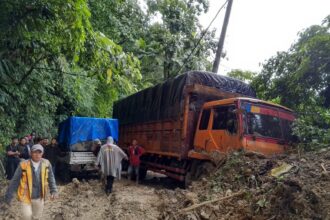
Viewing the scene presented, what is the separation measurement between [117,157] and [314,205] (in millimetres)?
5478

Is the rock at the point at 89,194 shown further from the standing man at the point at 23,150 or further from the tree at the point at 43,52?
the standing man at the point at 23,150

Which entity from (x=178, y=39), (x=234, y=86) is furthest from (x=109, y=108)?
(x=234, y=86)

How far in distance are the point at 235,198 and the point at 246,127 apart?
2.61m

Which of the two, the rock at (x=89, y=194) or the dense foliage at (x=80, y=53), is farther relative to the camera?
the rock at (x=89, y=194)

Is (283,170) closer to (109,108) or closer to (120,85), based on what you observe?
(120,85)

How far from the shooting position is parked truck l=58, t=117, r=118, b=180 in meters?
13.1

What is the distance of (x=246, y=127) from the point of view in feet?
28.0

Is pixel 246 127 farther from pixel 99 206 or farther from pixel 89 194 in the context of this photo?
pixel 89 194

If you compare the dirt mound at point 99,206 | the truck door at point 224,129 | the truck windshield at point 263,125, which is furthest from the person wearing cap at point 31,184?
the truck windshield at point 263,125

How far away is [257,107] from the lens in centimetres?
882

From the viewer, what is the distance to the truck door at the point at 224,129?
28.3 feet

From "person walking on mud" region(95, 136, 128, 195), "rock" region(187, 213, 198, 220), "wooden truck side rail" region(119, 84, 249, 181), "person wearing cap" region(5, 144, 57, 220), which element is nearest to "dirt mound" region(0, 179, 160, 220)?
"person walking on mud" region(95, 136, 128, 195)

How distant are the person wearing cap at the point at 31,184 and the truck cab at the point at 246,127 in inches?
175

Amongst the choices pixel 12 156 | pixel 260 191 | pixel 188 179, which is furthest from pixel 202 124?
pixel 12 156
